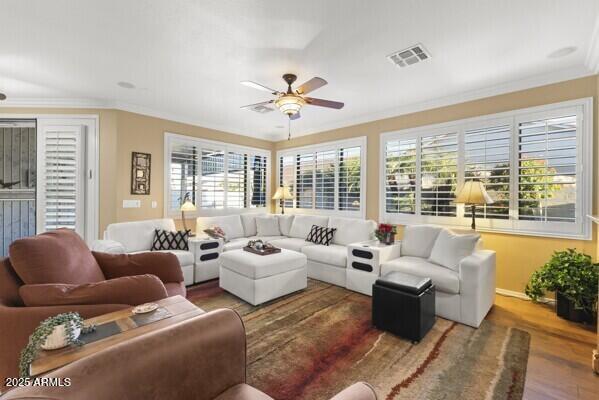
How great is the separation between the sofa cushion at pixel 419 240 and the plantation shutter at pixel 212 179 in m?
3.68

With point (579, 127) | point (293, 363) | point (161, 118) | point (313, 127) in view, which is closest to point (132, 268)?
point (293, 363)

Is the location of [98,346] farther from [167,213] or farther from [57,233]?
[167,213]

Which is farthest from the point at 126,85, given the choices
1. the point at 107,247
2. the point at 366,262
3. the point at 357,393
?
the point at 357,393

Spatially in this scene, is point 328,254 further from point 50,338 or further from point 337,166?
point 50,338

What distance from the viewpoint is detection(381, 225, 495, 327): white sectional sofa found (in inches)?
104

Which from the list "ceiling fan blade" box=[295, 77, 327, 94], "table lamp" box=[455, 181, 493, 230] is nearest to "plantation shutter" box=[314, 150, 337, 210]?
"table lamp" box=[455, 181, 493, 230]

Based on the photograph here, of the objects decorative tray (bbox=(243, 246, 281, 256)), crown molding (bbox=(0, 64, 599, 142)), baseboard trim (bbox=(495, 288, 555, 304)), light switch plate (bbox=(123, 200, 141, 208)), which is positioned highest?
crown molding (bbox=(0, 64, 599, 142))

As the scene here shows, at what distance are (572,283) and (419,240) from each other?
4.88ft

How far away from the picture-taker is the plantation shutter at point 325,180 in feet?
17.7

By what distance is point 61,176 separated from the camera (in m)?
4.07

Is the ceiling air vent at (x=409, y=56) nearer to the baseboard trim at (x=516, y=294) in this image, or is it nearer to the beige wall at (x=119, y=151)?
the baseboard trim at (x=516, y=294)

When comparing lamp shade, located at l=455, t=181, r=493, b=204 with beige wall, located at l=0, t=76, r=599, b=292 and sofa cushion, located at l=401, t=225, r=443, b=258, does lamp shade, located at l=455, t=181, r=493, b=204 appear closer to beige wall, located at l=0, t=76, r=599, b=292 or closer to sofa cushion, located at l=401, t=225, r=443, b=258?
sofa cushion, located at l=401, t=225, r=443, b=258

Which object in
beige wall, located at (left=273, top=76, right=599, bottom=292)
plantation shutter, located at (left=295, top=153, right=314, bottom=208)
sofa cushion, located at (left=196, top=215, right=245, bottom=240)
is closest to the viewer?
beige wall, located at (left=273, top=76, right=599, bottom=292)

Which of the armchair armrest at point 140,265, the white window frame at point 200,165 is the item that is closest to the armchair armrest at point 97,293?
the armchair armrest at point 140,265
